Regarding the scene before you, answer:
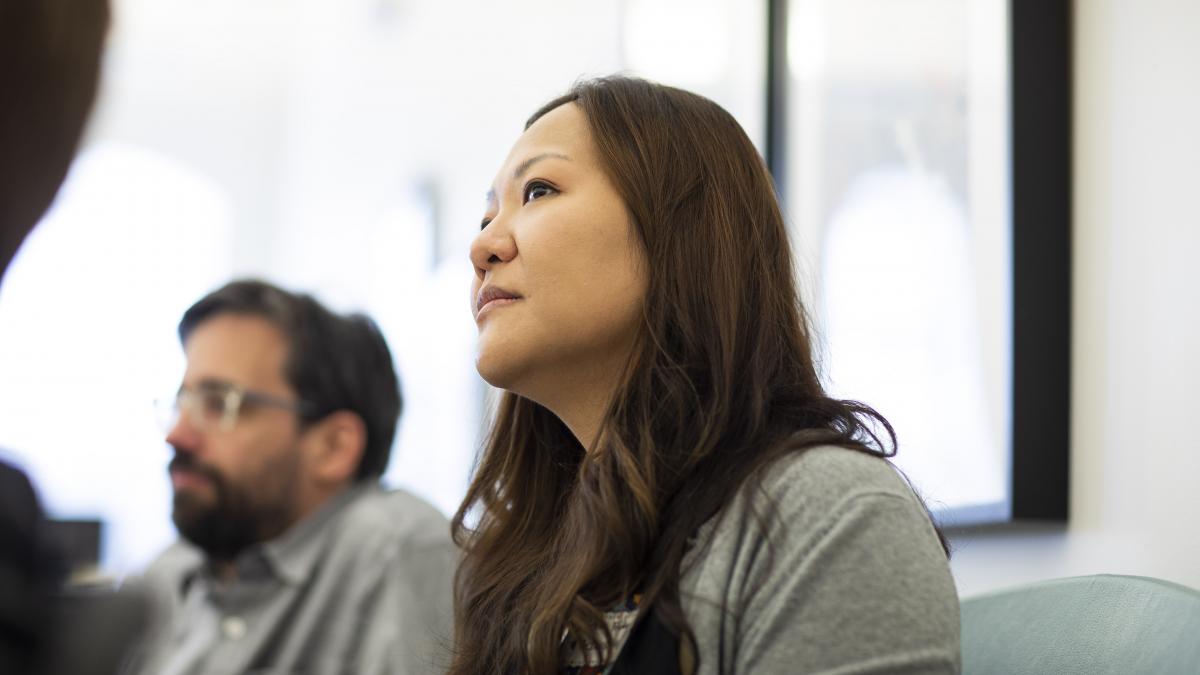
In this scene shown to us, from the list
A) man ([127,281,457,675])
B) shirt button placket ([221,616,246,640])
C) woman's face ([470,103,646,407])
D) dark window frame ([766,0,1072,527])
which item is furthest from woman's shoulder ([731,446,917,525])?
shirt button placket ([221,616,246,640])

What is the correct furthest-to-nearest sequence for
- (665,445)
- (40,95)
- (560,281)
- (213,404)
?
1. (213,404)
2. (560,281)
3. (665,445)
4. (40,95)

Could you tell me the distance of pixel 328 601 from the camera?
239cm

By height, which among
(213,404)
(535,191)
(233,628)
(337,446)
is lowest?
(233,628)

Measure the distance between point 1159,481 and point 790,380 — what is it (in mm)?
589

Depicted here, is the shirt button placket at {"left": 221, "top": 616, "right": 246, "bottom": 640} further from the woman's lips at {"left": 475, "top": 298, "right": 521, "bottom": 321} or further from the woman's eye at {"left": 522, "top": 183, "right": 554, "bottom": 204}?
the woman's eye at {"left": 522, "top": 183, "right": 554, "bottom": 204}

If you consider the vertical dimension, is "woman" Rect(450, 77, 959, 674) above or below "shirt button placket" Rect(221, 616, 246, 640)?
above

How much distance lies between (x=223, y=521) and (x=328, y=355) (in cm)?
44

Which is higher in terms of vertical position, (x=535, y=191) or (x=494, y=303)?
(x=535, y=191)

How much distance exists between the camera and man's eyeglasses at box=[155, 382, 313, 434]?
262cm

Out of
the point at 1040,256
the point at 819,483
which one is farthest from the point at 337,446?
the point at 819,483

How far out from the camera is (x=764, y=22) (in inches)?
125

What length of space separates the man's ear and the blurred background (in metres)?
0.31

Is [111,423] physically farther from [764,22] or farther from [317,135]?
[764,22]

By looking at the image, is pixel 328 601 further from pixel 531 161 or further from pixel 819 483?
pixel 819 483
